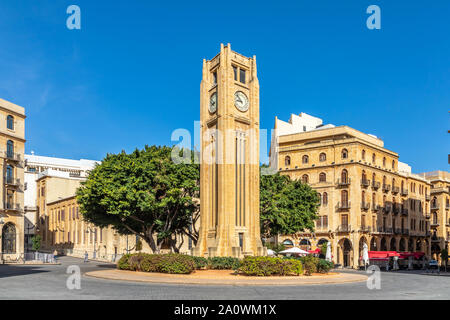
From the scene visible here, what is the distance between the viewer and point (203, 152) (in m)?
42.2

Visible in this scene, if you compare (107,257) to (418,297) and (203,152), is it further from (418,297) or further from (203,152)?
(418,297)

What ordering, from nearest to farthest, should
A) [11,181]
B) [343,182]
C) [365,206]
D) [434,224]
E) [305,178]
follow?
1. [11,181]
2. [365,206]
3. [343,182]
4. [305,178]
5. [434,224]

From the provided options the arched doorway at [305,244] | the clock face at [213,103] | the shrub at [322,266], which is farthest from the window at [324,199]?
the shrub at [322,266]

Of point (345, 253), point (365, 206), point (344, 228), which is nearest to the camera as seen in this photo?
point (345, 253)

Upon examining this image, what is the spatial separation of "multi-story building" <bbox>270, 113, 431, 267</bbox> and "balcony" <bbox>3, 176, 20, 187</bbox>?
37.5 meters

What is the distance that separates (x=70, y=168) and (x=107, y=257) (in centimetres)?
5828

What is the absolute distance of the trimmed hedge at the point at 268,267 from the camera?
94.8 ft

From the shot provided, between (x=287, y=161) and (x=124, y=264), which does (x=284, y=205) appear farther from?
(x=287, y=161)

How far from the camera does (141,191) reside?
1542 inches

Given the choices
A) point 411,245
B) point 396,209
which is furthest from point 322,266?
point 411,245

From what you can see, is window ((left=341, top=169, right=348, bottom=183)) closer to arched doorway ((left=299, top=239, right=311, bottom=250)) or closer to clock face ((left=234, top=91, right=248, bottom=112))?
arched doorway ((left=299, top=239, right=311, bottom=250))

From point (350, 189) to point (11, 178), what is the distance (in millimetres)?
44109

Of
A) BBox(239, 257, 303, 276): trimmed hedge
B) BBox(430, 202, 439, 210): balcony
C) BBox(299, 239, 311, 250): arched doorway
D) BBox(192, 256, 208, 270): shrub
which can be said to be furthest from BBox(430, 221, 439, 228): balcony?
BBox(192, 256, 208, 270): shrub
